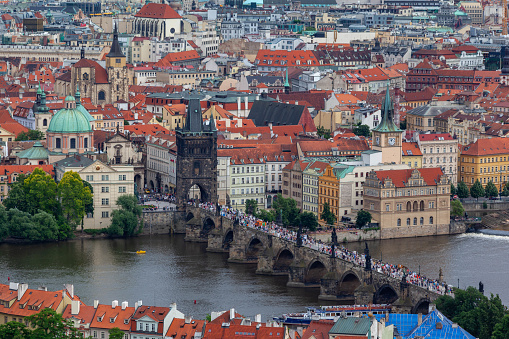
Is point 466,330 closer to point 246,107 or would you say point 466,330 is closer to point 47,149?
point 47,149

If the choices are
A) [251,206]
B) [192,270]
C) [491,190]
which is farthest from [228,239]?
[491,190]

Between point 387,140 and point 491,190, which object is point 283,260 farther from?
point 491,190

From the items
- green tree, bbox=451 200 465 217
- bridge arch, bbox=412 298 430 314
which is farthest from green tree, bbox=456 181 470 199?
bridge arch, bbox=412 298 430 314

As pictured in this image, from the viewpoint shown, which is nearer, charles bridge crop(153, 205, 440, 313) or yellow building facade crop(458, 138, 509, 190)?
charles bridge crop(153, 205, 440, 313)

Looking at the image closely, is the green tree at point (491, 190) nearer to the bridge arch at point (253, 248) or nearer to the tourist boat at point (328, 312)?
the bridge arch at point (253, 248)

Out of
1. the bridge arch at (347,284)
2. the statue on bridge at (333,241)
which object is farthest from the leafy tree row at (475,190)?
the bridge arch at (347,284)

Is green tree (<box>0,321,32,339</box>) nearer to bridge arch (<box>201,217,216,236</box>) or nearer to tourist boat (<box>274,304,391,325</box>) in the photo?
tourist boat (<box>274,304,391,325</box>)
